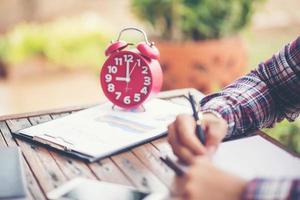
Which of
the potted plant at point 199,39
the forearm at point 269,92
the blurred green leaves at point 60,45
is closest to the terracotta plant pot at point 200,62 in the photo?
the potted plant at point 199,39

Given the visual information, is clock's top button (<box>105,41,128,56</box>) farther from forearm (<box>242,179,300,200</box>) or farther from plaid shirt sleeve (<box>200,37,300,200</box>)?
forearm (<box>242,179,300,200</box>)

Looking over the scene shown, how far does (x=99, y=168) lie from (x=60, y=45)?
131 inches

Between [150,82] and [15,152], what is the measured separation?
0.39 m

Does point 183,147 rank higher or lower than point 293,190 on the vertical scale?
higher

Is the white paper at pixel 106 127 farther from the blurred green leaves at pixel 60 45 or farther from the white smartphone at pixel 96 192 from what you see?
Result: the blurred green leaves at pixel 60 45

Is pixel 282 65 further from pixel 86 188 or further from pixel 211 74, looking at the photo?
pixel 211 74

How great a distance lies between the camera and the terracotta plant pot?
10.5 feet

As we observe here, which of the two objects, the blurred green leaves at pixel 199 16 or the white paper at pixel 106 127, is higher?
the blurred green leaves at pixel 199 16

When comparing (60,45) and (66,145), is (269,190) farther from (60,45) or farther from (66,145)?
(60,45)

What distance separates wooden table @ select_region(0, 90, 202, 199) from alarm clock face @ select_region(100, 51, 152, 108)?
203 mm

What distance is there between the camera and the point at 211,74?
322cm

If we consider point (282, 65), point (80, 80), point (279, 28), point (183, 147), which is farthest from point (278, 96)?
point (279, 28)

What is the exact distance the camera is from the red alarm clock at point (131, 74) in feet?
4.57

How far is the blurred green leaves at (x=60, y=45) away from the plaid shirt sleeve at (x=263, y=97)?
299 centimetres
